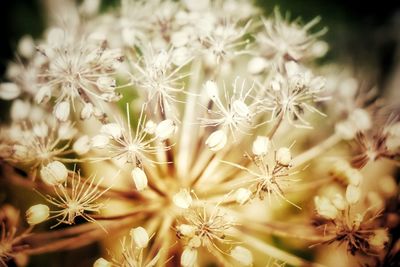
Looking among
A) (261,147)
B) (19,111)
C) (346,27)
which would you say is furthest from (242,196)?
(346,27)

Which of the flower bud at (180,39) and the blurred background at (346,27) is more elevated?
the blurred background at (346,27)

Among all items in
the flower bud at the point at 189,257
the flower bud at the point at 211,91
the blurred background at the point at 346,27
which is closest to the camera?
the flower bud at the point at 189,257

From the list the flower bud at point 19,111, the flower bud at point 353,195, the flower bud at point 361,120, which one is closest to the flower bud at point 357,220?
the flower bud at point 353,195

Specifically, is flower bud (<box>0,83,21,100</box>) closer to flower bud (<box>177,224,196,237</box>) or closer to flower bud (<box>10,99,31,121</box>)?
flower bud (<box>10,99,31,121</box>)

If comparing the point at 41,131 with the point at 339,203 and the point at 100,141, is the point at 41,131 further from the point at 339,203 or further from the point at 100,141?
the point at 339,203

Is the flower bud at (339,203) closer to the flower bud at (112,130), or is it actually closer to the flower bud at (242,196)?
the flower bud at (242,196)

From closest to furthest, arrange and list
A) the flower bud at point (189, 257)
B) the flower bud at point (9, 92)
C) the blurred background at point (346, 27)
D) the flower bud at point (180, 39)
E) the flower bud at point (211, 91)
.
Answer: the flower bud at point (189, 257) < the flower bud at point (211, 91) < the flower bud at point (180, 39) < the flower bud at point (9, 92) < the blurred background at point (346, 27)
